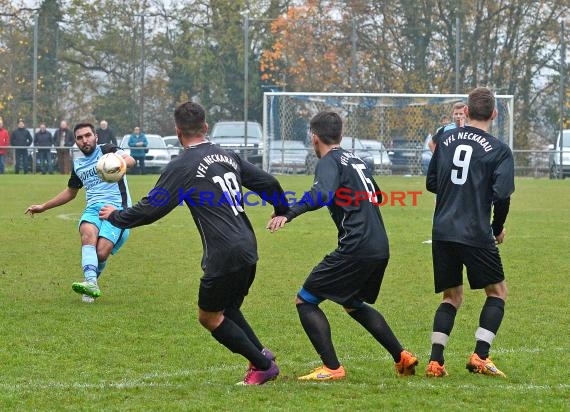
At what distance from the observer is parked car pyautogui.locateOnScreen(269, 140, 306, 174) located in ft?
99.8

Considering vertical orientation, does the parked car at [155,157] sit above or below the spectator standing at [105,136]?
below

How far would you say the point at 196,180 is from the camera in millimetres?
6020

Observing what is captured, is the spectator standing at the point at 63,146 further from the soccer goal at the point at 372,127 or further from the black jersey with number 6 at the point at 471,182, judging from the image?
the black jersey with number 6 at the point at 471,182

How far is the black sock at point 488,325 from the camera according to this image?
6.51m

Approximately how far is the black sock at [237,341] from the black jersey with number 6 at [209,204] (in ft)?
1.17

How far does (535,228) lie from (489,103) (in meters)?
10.5

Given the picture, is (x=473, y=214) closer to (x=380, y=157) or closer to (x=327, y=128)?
(x=327, y=128)

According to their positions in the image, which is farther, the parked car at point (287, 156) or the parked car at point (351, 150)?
the parked car at point (287, 156)

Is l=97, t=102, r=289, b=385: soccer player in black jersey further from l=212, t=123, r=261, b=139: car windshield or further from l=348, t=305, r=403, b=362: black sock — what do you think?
l=212, t=123, r=261, b=139: car windshield

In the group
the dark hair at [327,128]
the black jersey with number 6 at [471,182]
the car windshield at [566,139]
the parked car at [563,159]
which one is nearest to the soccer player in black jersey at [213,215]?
the dark hair at [327,128]

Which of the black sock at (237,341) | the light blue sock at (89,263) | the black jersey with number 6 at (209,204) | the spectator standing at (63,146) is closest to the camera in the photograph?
the black jersey with number 6 at (209,204)

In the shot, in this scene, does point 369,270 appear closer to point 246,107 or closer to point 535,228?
point 535,228

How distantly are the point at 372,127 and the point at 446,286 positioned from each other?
2453 centimetres

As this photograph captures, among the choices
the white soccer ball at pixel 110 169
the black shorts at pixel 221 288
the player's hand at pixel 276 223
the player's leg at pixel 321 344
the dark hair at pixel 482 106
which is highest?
the dark hair at pixel 482 106
